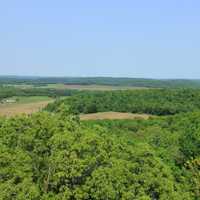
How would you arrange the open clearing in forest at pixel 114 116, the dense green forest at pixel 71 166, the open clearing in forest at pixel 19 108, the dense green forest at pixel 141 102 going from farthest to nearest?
the dense green forest at pixel 141 102
the open clearing in forest at pixel 19 108
the open clearing in forest at pixel 114 116
the dense green forest at pixel 71 166

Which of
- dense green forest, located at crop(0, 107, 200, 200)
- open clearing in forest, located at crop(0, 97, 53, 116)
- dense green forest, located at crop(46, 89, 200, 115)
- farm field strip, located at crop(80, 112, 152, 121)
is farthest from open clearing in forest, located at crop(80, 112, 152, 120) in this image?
dense green forest, located at crop(0, 107, 200, 200)

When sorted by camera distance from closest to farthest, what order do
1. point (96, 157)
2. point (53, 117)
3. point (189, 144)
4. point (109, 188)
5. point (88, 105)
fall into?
point (109, 188) < point (96, 157) < point (53, 117) < point (189, 144) < point (88, 105)

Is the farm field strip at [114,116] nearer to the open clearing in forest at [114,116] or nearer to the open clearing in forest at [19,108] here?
the open clearing in forest at [114,116]

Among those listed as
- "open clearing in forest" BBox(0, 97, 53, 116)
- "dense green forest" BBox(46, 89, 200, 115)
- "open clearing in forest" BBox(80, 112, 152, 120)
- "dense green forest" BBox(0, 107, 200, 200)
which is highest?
"dense green forest" BBox(0, 107, 200, 200)

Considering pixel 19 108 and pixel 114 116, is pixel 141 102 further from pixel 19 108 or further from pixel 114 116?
pixel 19 108

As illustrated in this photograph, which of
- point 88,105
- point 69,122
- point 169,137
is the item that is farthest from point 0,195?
point 88,105

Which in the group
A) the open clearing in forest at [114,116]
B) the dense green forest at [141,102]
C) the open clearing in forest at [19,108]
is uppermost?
the dense green forest at [141,102]

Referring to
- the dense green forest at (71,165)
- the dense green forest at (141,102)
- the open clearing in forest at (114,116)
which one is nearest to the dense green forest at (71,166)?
the dense green forest at (71,165)

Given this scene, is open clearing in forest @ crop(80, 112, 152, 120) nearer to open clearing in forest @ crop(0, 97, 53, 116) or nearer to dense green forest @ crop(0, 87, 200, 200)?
open clearing in forest @ crop(0, 97, 53, 116)

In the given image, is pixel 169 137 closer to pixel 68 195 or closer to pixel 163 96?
pixel 68 195
